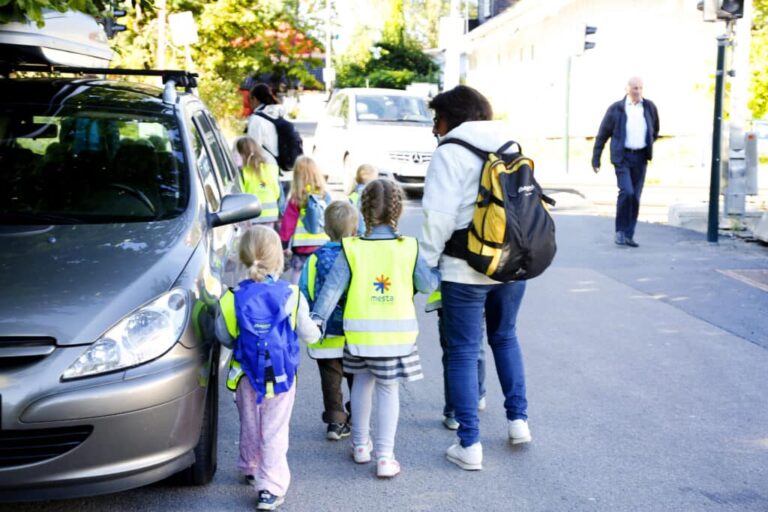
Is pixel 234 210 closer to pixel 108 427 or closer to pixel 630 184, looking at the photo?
pixel 108 427

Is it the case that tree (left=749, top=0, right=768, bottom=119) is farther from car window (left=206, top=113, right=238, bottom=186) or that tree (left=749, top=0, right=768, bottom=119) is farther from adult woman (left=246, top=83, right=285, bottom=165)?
car window (left=206, top=113, right=238, bottom=186)

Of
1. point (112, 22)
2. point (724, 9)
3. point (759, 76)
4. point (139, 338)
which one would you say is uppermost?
point (724, 9)

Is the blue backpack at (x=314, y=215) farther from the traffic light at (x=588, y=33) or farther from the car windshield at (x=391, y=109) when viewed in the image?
the traffic light at (x=588, y=33)

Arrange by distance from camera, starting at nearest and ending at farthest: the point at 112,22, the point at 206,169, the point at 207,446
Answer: the point at 207,446 < the point at 206,169 < the point at 112,22

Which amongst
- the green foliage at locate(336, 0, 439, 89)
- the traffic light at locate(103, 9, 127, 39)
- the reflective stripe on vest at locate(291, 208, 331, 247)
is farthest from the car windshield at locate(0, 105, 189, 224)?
the green foliage at locate(336, 0, 439, 89)

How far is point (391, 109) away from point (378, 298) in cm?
1437

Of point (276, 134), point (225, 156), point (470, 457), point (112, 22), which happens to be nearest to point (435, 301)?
point (470, 457)

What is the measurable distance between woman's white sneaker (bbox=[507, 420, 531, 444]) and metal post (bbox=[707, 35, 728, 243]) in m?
7.63

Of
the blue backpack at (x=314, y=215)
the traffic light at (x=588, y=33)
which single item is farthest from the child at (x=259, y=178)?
the traffic light at (x=588, y=33)

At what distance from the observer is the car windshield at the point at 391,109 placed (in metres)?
18.9

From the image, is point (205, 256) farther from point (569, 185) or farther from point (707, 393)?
point (569, 185)

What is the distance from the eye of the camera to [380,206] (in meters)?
5.09

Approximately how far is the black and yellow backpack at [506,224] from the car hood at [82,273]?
1.34 m

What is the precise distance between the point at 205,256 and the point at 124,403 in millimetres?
1026
